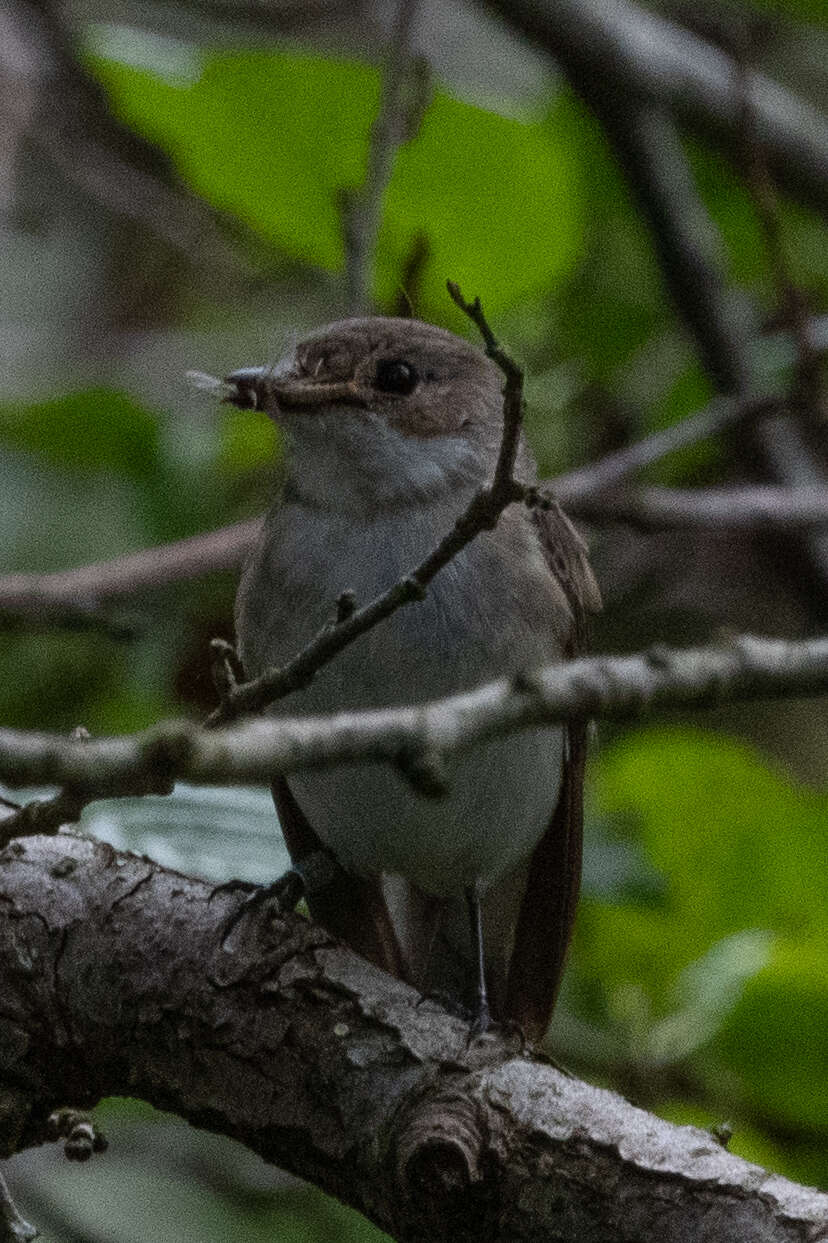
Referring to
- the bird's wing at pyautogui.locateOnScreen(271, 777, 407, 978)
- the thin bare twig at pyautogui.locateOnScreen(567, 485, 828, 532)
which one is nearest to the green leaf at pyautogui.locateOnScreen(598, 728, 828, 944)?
the bird's wing at pyautogui.locateOnScreen(271, 777, 407, 978)

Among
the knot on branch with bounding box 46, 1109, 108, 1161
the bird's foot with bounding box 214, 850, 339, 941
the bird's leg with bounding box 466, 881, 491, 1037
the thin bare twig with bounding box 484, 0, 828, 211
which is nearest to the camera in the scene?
the knot on branch with bounding box 46, 1109, 108, 1161

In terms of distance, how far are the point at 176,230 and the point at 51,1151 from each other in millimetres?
3235

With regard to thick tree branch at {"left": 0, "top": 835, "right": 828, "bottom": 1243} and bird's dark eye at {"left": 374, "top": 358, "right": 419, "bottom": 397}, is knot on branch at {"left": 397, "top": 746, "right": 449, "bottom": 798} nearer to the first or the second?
thick tree branch at {"left": 0, "top": 835, "right": 828, "bottom": 1243}

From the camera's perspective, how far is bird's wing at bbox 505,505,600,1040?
3.85 metres

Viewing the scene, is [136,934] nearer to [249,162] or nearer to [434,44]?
[249,162]

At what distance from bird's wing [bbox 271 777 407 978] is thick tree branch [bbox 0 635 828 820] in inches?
89.6

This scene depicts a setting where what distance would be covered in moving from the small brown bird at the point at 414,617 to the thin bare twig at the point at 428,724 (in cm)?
169

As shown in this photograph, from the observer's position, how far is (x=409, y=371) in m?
3.79

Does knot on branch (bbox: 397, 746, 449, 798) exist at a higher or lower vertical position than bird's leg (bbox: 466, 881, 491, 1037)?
higher

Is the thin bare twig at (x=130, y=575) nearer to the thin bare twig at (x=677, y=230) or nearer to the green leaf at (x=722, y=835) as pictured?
the green leaf at (x=722, y=835)

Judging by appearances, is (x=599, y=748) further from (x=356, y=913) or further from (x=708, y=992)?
(x=708, y=992)

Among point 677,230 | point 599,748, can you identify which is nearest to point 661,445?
point 677,230

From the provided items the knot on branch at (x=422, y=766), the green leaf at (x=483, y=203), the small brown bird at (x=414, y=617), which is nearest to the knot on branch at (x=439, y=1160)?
the small brown bird at (x=414, y=617)

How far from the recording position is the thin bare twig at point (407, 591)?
199cm
